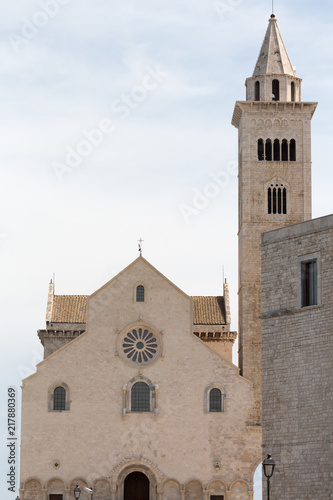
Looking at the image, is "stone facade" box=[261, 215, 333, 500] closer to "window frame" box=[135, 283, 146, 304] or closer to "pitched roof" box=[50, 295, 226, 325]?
"window frame" box=[135, 283, 146, 304]

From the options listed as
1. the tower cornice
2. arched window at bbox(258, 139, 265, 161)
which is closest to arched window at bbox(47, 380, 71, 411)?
arched window at bbox(258, 139, 265, 161)

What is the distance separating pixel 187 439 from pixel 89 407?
5289 mm

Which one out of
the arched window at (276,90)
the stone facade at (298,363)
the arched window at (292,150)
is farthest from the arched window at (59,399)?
the stone facade at (298,363)

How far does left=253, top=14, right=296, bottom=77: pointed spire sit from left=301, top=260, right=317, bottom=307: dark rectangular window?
35111mm

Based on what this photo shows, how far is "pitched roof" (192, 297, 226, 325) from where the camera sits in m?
70.1

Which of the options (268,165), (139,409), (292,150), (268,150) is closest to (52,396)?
(139,409)

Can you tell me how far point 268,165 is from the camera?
67875 millimetres

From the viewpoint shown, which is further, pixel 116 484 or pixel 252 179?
pixel 252 179

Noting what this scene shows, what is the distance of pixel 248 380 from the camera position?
200 feet

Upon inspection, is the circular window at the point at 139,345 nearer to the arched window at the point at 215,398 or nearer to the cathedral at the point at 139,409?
the cathedral at the point at 139,409

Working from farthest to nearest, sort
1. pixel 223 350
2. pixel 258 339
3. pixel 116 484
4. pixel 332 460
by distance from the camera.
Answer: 1. pixel 223 350
2. pixel 258 339
3. pixel 116 484
4. pixel 332 460

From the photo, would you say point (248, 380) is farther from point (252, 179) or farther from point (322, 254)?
point (322, 254)

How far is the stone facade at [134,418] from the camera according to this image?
5941cm

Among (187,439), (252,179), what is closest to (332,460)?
(187,439)
